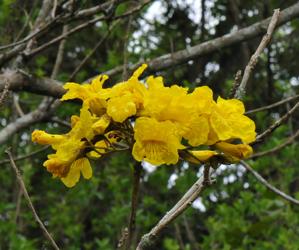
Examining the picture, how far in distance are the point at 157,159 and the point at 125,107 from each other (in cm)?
14

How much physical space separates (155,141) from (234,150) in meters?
0.20

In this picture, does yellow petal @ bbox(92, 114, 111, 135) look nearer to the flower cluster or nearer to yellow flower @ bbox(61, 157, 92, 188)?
the flower cluster

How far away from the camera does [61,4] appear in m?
2.98

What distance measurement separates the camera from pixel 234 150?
4.88 ft

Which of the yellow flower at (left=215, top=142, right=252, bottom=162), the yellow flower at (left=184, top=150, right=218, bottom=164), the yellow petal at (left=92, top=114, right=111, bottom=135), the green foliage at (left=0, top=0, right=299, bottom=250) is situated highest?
the yellow petal at (left=92, top=114, right=111, bottom=135)

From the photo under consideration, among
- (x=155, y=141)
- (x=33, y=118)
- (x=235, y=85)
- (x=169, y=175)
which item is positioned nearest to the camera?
(x=155, y=141)

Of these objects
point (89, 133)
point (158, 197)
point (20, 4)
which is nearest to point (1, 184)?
point (158, 197)

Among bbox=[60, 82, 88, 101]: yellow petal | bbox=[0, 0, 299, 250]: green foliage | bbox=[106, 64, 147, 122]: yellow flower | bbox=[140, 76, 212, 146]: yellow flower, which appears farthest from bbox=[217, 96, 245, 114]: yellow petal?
bbox=[0, 0, 299, 250]: green foliage

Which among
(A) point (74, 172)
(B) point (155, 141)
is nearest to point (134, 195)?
(B) point (155, 141)

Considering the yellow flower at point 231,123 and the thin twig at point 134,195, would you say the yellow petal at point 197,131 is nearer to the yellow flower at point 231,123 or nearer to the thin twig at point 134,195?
the yellow flower at point 231,123

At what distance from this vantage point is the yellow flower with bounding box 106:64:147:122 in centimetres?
143

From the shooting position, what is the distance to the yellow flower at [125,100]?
1427 mm

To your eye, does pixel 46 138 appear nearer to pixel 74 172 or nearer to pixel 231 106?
pixel 74 172

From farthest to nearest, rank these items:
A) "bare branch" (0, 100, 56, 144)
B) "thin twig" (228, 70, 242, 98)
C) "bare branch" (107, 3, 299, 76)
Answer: "bare branch" (0, 100, 56, 144), "bare branch" (107, 3, 299, 76), "thin twig" (228, 70, 242, 98)
